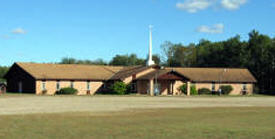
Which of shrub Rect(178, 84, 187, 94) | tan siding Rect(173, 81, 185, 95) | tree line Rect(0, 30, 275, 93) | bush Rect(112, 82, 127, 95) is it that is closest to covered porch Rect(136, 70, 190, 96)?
tan siding Rect(173, 81, 185, 95)

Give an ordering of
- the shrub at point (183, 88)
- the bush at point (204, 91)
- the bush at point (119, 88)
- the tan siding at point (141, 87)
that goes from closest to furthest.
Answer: the bush at point (119, 88) < the shrub at point (183, 88) < the tan siding at point (141, 87) < the bush at point (204, 91)

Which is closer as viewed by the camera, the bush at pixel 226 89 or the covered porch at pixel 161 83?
the covered porch at pixel 161 83

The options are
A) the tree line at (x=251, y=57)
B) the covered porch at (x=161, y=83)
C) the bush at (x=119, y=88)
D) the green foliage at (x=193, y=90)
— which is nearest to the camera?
the bush at (x=119, y=88)

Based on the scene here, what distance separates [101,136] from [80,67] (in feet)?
187

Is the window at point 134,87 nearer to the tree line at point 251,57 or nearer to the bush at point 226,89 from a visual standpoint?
the bush at point 226,89

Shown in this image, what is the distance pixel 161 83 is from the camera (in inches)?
2707

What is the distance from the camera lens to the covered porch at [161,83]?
216 ft

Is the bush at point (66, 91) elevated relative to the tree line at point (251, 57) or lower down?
lower down

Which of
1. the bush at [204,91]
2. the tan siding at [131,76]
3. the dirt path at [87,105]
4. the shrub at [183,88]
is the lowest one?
the dirt path at [87,105]

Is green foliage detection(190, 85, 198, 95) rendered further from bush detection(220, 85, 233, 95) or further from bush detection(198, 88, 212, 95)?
bush detection(220, 85, 233, 95)

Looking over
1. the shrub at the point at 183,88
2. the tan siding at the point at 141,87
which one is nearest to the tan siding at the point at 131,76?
the tan siding at the point at 141,87

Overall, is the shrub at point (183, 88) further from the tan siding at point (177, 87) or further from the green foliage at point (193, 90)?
the green foliage at point (193, 90)

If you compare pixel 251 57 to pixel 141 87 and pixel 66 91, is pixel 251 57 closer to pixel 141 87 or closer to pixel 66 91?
pixel 141 87

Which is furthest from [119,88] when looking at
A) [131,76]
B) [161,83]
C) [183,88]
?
[183,88]
